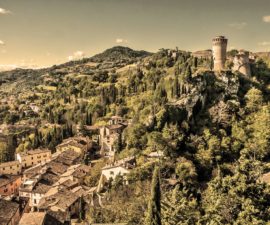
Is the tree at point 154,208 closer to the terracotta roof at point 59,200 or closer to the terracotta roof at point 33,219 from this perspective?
the terracotta roof at point 33,219

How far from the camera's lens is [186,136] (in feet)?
206

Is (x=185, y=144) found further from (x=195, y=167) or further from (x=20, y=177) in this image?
(x=20, y=177)

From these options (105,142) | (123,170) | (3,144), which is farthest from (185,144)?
(3,144)

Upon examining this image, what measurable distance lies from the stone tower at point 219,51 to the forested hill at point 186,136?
13.5ft

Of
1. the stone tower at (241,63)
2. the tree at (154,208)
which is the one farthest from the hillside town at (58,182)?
the stone tower at (241,63)

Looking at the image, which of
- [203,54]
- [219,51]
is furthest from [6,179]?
[203,54]

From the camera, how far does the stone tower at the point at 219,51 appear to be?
75.4 metres

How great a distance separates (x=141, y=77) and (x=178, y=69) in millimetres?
24723

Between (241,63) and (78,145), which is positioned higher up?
(241,63)

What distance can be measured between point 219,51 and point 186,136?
24.5 meters

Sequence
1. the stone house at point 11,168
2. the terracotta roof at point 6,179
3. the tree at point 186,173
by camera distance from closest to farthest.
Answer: the tree at point 186,173
the terracotta roof at point 6,179
the stone house at point 11,168

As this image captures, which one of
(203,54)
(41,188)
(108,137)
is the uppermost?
Result: (203,54)

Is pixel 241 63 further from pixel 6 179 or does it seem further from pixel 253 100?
pixel 6 179

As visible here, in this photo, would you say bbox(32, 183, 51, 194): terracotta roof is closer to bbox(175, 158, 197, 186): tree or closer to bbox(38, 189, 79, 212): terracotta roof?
bbox(38, 189, 79, 212): terracotta roof
